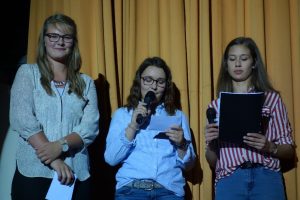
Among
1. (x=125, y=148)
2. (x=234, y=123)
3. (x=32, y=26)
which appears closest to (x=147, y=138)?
(x=125, y=148)

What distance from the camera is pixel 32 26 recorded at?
2.59 metres

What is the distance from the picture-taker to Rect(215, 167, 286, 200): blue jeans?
1846 mm

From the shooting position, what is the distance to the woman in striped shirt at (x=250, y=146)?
186cm

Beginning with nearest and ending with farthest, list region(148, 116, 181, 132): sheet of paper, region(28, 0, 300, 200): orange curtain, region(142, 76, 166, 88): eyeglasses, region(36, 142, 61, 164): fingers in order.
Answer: region(36, 142, 61, 164): fingers, region(148, 116, 181, 132): sheet of paper, region(142, 76, 166, 88): eyeglasses, region(28, 0, 300, 200): orange curtain

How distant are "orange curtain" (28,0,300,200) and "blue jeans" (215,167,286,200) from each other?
0.37m

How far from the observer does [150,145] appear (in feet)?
6.67

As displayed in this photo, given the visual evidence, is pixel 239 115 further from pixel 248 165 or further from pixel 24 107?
pixel 24 107

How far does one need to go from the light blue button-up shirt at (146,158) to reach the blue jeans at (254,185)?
0.26 metres

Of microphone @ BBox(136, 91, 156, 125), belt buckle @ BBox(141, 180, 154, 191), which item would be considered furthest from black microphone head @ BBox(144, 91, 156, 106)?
belt buckle @ BBox(141, 180, 154, 191)

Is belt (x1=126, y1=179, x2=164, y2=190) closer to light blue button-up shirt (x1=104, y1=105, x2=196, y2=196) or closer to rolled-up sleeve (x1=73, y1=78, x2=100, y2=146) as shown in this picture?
light blue button-up shirt (x1=104, y1=105, x2=196, y2=196)

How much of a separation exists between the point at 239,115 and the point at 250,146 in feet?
0.59

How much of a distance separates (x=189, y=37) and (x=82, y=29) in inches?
27.0

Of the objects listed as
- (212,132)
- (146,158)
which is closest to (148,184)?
(146,158)

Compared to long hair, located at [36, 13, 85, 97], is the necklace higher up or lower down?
lower down
